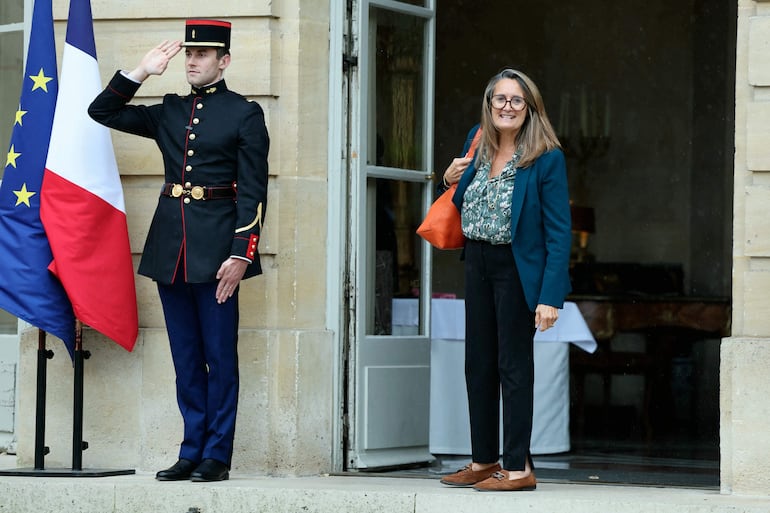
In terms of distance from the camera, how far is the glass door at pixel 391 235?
7.41 metres

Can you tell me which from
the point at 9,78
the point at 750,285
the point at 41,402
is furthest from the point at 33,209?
the point at 750,285

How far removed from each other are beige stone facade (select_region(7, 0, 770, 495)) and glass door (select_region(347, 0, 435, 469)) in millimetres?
170

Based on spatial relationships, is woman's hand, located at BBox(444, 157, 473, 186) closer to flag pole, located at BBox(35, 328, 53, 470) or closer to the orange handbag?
the orange handbag

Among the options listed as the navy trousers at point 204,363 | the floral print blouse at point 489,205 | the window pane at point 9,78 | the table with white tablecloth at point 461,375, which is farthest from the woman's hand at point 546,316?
the window pane at point 9,78

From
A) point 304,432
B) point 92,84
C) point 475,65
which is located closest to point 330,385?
point 304,432

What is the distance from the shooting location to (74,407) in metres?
7.00

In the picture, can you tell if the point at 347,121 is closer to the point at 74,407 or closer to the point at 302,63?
the point at 302,63

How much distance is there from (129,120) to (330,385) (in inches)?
61.6

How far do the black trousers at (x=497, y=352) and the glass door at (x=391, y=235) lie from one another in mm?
965

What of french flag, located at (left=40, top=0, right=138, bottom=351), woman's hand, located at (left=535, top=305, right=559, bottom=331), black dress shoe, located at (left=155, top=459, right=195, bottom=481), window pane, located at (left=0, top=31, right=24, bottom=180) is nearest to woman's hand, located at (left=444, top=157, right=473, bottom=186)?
woman's hand, located at (left=535, top=305, right=559, bottom=331)

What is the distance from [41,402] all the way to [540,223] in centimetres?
243

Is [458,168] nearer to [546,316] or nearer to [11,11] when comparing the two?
[546,316]

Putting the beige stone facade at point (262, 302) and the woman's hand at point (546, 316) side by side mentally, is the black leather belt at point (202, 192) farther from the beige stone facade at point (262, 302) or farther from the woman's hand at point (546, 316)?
the woman's hand at point (546, 316)

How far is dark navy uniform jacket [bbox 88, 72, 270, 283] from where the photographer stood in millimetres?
6523
